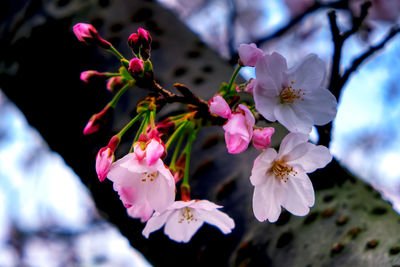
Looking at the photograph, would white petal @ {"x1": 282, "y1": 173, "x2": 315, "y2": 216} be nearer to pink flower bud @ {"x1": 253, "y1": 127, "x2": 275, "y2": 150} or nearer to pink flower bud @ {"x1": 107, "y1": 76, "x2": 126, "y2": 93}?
pink flower bud @ {"x1": 253, "y1": 127, "x2": 275, "y2": 150}

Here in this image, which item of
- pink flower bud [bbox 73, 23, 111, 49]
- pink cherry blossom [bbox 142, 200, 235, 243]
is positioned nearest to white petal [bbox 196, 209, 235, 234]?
pink cherry blossom [bbox 142, 200, 235, 243]

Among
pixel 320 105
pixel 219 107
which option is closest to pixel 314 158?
pixel 320 105

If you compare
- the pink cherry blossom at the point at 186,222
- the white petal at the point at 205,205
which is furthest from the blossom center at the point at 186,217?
the white petal at the point at 205,205

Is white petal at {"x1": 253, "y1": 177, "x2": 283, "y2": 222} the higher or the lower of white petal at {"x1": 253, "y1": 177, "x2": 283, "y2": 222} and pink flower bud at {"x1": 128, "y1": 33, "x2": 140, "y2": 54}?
the lower

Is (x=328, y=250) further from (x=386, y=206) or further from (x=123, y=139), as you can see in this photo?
(x=123, y=139)

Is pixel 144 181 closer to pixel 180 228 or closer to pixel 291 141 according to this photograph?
pixel 180 228
